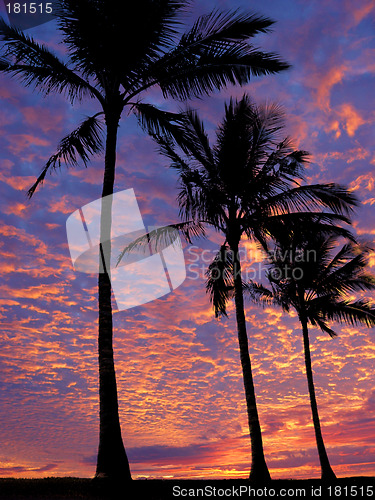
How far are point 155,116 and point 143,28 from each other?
7.47ft

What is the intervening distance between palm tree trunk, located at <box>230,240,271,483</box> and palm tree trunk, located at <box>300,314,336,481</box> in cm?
678

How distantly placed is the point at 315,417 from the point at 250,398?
23.3ft

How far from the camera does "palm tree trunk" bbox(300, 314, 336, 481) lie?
18516 millimetres

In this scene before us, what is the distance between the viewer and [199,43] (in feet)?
41.3

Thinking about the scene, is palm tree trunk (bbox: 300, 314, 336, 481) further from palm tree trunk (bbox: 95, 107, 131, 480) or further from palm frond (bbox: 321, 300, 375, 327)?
palm tree trunk (bbox: 95, 107, 131, 480)

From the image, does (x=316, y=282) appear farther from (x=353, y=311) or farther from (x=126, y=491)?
(x=126, y=491)

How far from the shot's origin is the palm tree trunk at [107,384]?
9.25 m

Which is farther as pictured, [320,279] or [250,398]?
[320,279]

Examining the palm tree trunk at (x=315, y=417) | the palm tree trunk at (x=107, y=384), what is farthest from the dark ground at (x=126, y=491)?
the palm tree trunk at (x=315, y=417)

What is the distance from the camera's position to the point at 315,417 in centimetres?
1903

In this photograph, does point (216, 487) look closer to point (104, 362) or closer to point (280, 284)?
point (104, 362)

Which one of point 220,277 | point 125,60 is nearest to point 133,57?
point 125,60

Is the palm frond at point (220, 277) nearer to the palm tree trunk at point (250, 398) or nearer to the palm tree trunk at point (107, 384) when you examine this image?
the palm tree trunk at point (250, 398)

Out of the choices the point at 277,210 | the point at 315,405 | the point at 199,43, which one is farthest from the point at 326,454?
the point at 199,43
